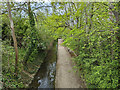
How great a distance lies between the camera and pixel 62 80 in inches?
127

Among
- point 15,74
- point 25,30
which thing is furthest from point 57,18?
point 15,74

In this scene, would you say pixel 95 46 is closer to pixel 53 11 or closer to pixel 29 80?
pixel 53 11

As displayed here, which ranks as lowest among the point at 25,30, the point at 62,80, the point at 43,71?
the point at 43,71

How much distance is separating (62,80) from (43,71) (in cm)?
165

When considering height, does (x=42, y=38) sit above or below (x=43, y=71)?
above

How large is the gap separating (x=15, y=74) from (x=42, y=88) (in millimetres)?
992

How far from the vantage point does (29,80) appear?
369 centimetres

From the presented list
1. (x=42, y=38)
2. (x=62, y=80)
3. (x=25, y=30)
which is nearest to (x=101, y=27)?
(x=62, y=80)

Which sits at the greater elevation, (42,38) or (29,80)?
(42,38)

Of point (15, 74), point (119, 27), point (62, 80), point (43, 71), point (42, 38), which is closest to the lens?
point (119, 27)

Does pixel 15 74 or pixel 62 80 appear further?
pixel 62 80

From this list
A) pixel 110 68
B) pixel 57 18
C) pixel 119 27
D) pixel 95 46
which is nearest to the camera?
pixel 119 27

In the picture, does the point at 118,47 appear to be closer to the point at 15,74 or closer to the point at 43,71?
the point at 15,74

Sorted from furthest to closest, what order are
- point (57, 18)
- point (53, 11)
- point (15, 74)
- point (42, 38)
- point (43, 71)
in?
point (42, 38)
point (43, 71)
point (57, 18)
point (53, 11)
point (15, 74)
